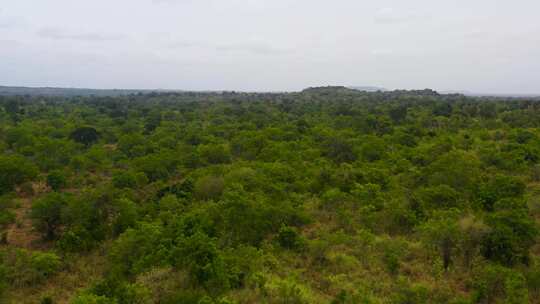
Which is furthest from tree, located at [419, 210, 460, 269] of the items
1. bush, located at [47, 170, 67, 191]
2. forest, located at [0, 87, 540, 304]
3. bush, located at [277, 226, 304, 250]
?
bush, located at [47, 170, 67, 191]

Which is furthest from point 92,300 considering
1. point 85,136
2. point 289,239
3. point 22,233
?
point 85,136

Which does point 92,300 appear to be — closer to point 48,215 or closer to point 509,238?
point 48,215

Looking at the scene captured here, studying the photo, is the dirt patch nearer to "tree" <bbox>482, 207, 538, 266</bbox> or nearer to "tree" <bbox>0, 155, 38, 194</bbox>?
"tree" <bbox>0, 155, 38, 194</bbox>

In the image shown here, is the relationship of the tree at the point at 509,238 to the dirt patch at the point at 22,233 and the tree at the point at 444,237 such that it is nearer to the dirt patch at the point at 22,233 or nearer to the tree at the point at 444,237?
the tree at the point at 444,237

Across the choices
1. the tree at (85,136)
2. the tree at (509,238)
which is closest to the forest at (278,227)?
the tree at (509,238)

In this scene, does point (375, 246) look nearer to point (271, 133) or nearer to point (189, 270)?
point (189, 270)

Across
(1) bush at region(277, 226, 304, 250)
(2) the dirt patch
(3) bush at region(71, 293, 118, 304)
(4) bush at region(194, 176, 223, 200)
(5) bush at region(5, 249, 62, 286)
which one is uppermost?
(4) bush at region(194, 176, 223, 200)

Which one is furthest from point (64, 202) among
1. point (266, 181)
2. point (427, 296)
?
point (427, 296)
